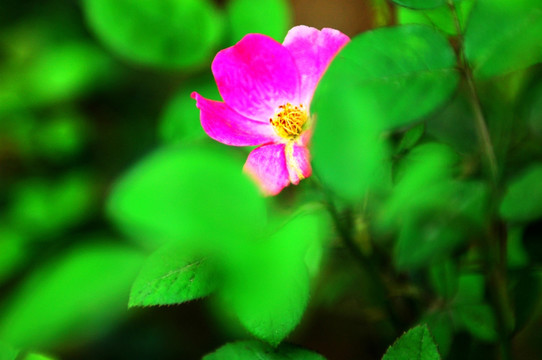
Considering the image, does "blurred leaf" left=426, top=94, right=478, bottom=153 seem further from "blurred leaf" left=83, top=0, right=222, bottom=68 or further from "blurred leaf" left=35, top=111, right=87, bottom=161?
"blurred leaf" left=35, top=111, right=87, bottom=161

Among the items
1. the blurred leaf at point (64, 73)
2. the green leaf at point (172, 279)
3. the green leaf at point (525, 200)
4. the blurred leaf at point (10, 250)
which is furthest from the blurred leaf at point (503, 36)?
A: the blurred leaf at point (64, 73)

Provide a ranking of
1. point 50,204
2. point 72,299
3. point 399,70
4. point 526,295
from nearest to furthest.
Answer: point 72,299 < point 399,70 < point 526,295 < point 50,204

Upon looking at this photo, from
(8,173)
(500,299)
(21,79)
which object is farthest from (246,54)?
(8,173)

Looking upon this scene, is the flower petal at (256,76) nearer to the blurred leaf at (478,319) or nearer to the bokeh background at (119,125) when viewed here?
the bokeh background at (119,125)

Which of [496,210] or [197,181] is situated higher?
[197,181]

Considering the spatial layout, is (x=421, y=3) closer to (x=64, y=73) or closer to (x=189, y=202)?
(x=189, y=202)

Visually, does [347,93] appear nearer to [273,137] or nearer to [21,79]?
[273,137]

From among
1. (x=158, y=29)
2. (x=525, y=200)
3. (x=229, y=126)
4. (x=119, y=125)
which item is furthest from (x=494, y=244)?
(x=119, y=125)
